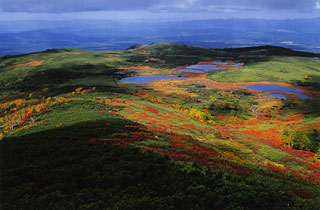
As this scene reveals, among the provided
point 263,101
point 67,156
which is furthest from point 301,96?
point 67,156

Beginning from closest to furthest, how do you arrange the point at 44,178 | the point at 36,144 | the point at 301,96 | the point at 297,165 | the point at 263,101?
the point at 44,178, the point at 36,144, the point at 297,165, the point at 263,101, the point at 301,96

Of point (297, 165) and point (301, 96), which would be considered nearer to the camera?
point (297, 165)

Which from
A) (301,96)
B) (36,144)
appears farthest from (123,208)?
(301,96)

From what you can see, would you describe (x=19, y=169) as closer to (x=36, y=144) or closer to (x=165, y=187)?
(x=36, y=144)

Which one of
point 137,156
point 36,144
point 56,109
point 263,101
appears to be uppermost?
point 137,156

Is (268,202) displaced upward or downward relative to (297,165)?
upward

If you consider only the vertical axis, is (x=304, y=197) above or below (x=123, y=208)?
below

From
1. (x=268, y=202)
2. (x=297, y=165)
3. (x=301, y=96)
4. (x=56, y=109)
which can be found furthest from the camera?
(x=301, y=96)

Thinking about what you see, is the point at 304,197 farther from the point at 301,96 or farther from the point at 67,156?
the point at 301,96

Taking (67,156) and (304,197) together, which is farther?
(67,156)
